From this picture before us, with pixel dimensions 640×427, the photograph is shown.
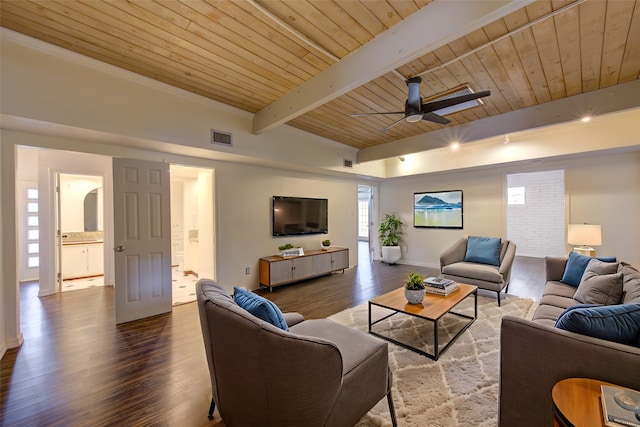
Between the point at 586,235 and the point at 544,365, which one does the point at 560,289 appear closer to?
the point at 586,235

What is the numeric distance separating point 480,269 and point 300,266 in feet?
9.68

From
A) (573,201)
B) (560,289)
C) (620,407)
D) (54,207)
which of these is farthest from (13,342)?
(573,201)

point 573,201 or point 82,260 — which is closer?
point 573,201

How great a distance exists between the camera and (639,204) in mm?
4230

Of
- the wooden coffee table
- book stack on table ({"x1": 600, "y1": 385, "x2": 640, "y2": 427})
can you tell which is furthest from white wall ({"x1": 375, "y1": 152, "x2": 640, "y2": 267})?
book stack on table ({"x1": 600, "y1": 385, "x2": 640, "y2": 427})

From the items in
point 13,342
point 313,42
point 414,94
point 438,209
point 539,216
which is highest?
point 313,42

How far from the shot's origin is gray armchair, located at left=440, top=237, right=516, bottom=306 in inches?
148

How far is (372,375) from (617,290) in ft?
7.21

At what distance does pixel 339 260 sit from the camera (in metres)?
5.63

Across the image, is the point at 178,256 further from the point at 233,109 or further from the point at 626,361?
the point at 626,361

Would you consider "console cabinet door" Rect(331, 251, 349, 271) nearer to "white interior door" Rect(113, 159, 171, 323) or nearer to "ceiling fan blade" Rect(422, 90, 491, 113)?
"white interior door" Rect(113, 159, 171, 323)

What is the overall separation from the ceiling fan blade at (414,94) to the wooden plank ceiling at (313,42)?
0.09 meters

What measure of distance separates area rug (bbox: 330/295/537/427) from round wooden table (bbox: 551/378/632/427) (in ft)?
2.37

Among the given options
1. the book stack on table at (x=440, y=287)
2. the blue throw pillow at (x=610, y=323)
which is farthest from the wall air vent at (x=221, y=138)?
the blue throw pillow at (x=610, y=323)
